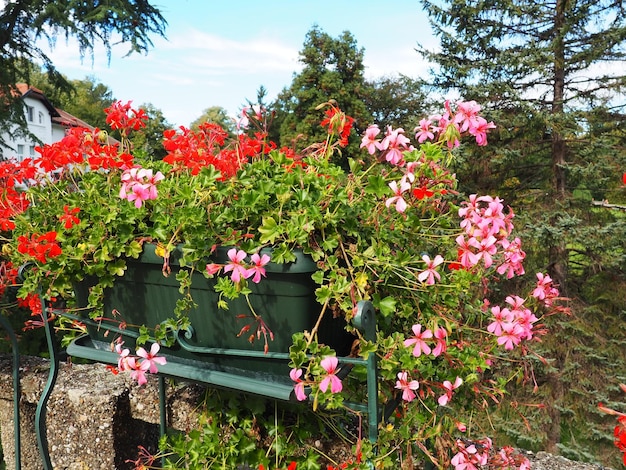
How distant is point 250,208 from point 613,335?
798 centimetres

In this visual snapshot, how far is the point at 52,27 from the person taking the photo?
7438 millimetres

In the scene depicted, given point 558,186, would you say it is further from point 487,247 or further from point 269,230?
point 269,230

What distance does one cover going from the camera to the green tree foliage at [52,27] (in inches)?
272

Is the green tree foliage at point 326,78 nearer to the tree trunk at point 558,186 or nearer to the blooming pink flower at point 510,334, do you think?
the tree trunk at point 558,186

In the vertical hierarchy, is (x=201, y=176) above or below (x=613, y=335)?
above

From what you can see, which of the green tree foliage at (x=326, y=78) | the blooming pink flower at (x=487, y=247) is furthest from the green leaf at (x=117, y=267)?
the green tree foliage at (x=326, y=78)

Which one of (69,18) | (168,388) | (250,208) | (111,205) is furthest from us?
(69,18)

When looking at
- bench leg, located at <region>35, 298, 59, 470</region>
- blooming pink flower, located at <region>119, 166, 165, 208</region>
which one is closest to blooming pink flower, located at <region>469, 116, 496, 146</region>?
blooming pink flower, located at <region>119, 166, 165, 208</region>

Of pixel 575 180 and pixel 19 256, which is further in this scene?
pixel 575 180

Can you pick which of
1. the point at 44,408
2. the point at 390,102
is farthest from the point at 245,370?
the point at 390,102

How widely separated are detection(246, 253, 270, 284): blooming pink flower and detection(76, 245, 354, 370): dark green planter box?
0.11 ft

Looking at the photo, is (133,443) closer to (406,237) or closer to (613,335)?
(406,237)

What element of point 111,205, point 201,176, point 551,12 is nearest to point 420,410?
point 201,176

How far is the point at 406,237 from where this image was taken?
105 centimetres
